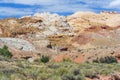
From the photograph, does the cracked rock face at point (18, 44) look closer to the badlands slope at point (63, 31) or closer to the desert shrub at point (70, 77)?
the badlands slope at point (63, 31)

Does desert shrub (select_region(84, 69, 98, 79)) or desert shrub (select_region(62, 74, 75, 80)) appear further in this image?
desert shrub (select_region(84, 69, 98, 79))

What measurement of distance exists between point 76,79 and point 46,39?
3143 inches

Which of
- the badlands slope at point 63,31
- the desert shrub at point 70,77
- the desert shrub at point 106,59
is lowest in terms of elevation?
the badlands slope at point 63,31

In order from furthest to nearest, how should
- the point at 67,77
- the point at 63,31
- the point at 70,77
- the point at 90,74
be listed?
the point at 63,31, the point at 90,74, the point at 70,77, the point at 67,77

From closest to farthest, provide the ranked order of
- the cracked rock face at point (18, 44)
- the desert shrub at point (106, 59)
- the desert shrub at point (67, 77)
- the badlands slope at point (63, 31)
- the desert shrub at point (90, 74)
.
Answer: the desert shrub at point (67, 77), the desert shrub at point (90, 74), the desert shrub at point (106, 59), the cracked rock face at point (18, 44), the badlands slope at point (63, 31)

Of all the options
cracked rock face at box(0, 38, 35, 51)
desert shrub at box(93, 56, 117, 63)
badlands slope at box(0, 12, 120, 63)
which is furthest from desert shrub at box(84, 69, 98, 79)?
badlands slope at box(0, 12, 120, 63)

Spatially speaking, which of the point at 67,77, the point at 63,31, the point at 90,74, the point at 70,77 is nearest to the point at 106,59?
the point at 90,74

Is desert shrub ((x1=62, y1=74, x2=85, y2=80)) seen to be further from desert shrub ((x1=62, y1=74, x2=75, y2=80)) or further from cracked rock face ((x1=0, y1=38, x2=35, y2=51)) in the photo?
cracked rock face ((x1=0, y1=38, x2=35, y2=51))

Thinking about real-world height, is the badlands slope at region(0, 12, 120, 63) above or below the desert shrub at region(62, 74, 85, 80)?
below

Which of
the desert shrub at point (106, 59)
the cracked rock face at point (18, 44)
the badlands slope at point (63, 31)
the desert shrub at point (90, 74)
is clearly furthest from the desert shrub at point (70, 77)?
the badlands slope at point (63, 31)

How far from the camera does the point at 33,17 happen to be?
11775 centimetres

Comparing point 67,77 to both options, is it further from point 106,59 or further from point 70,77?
point 106,59

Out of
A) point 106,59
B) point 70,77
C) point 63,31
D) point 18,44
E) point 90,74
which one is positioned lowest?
point 63,31

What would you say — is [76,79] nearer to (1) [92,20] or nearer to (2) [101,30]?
(2) [101,30]
